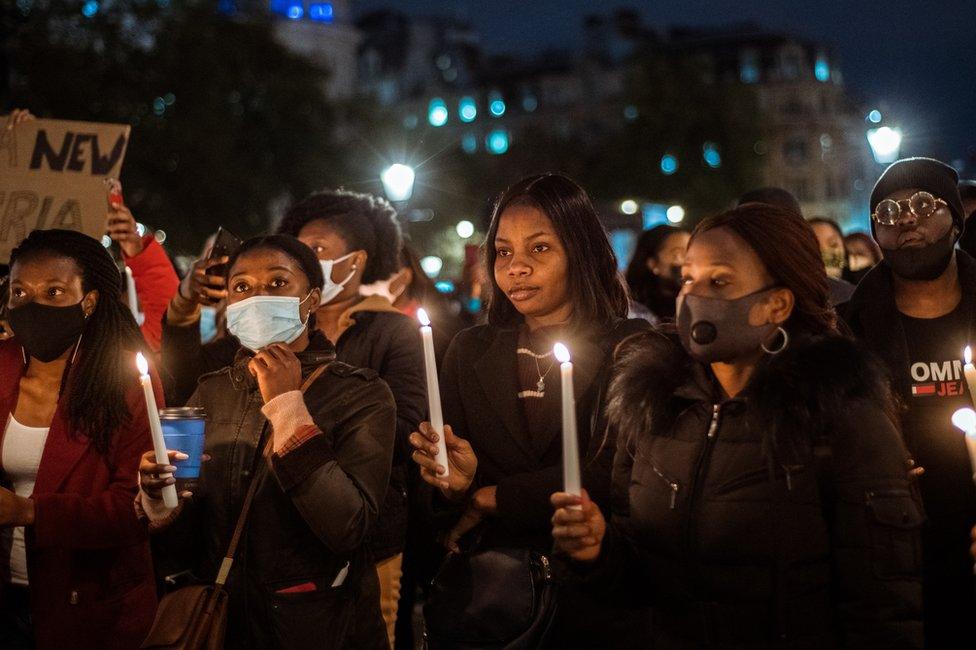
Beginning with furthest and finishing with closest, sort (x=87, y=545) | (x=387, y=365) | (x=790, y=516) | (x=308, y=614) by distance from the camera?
(x=387, y=365), (x=87, y=545), (x=308, y=614), (x=790, y=516)

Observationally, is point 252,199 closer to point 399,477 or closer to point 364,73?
point 399,477

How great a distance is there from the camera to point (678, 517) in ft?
10.0

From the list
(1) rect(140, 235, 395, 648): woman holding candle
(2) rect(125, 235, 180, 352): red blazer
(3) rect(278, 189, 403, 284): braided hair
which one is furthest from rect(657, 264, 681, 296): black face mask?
(1) rect(140, 235, 395, 648): woman holding candle

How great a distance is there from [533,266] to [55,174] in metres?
3.18

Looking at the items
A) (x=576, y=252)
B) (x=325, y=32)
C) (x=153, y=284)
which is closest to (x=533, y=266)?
(x=576, y=252)

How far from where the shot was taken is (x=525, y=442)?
3895 mm

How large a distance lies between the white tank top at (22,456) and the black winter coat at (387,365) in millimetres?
801

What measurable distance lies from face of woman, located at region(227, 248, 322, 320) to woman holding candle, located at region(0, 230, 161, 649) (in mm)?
586

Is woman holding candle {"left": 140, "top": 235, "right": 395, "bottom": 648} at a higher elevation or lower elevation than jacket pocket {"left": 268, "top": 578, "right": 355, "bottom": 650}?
A: higher

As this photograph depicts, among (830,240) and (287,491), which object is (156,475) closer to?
(287,491)

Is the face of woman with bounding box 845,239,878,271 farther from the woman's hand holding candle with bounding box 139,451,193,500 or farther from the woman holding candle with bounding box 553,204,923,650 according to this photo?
the woman's hand holding candle with bounding box 139,451,193,500

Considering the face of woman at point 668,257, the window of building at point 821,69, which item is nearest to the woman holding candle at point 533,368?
the face of woman at point 668,257

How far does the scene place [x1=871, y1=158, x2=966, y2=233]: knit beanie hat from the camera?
4.67 metres

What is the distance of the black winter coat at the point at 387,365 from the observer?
15.7ft
